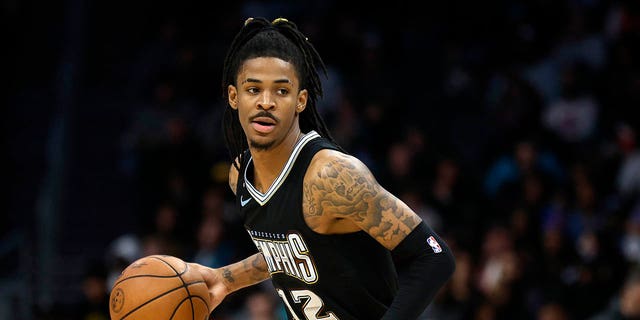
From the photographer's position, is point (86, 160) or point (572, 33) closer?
point (572, 33)

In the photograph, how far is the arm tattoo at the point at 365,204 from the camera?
3609mm

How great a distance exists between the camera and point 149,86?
36.8 ft

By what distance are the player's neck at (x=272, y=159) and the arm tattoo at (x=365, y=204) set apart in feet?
1.08

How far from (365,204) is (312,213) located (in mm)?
231

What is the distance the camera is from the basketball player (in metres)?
3.62

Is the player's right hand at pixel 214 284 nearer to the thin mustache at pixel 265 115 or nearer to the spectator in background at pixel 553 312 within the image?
the thin mustache at pixel 265 115

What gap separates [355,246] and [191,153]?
5927mm

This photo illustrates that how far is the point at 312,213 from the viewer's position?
3.74 metres

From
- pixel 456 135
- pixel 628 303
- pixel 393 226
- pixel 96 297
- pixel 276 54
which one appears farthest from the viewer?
pixel 456 135

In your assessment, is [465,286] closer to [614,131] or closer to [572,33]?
[614,131]

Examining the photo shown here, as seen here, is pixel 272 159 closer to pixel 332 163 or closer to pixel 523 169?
pixel 332 163

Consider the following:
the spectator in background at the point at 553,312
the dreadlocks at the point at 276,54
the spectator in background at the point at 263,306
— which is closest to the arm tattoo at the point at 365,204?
the dreadlocks at the point at 276,54

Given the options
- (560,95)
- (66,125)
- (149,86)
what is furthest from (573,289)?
(149,86)

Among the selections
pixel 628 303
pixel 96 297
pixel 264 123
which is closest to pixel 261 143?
pixel 264 123
